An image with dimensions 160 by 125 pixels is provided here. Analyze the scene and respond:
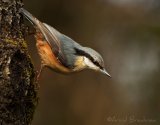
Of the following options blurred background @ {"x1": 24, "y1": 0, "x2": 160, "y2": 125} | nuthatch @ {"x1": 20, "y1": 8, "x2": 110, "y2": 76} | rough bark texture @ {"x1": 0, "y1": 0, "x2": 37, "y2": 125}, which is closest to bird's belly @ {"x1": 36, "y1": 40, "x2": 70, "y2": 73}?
nuthatch @ {"x1": 20, "y1": 8, "x2": 110, "y2": 76}

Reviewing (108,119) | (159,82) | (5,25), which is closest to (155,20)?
(159,82)

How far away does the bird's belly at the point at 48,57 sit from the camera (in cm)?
636

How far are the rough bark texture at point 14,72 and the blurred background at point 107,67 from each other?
212 inches

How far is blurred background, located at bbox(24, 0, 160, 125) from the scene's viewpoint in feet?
34.7

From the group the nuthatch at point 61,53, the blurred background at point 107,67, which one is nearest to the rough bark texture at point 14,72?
A: the nuthatch at point 61,53

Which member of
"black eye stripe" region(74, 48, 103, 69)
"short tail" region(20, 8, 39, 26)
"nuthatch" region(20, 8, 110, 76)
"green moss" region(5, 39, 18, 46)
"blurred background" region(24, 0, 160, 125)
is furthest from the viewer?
"blurred background" region(24, 0, 160, 125)

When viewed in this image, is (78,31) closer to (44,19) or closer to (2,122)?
(44,19)

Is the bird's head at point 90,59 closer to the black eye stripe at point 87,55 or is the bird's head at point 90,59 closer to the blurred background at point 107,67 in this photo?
the black eye stripe at point 87,55

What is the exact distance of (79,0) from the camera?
11281 mm

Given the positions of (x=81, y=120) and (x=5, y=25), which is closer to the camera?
(x=5, y=25)

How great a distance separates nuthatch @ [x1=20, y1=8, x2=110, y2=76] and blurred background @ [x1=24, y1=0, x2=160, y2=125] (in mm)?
3642

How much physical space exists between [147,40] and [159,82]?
81 cm

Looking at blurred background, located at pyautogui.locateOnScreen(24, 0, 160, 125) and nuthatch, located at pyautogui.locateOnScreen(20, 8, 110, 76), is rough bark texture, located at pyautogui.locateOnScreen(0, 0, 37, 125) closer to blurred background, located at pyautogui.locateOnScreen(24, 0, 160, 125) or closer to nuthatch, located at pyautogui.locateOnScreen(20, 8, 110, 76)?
nuthatch, located at pyautogui.locateOnScreen(20, 8, 110, 76)

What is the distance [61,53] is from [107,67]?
4397 millimetres
